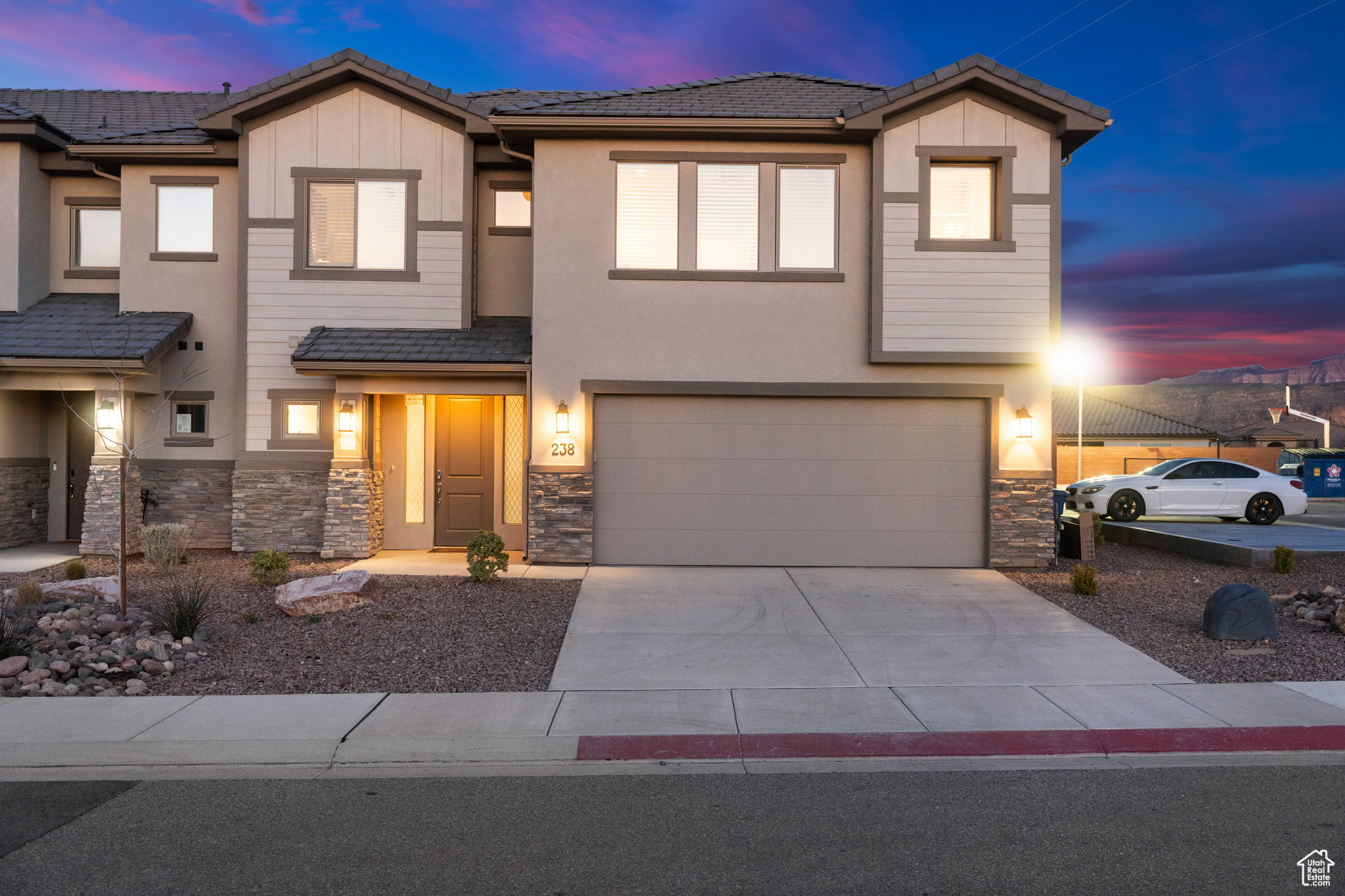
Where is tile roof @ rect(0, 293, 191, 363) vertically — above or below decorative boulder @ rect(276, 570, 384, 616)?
above

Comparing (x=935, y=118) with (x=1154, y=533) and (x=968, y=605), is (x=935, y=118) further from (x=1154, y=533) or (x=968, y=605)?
(x=1154, y=533)

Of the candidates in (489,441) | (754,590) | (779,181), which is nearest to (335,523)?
(489,441)

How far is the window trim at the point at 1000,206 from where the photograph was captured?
1205 centimetres

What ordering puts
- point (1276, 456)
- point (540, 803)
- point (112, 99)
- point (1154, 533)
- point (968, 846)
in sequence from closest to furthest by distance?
point (968, 846), point (540, 803), point (1154, 533), point (112, 99), point (1276, 456)

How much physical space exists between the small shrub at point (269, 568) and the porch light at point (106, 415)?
4295 mm

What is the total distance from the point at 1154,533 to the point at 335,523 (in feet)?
44.1

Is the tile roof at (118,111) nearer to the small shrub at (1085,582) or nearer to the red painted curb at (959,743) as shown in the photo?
the red painted curb at (959,743)

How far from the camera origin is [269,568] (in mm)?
10031

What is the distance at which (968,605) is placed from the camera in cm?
1004

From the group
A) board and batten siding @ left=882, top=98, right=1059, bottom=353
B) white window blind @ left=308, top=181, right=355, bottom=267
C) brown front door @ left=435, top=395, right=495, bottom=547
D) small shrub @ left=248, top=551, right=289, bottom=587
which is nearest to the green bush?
small shrub @ left=248, top=551, right=289, bottom=587

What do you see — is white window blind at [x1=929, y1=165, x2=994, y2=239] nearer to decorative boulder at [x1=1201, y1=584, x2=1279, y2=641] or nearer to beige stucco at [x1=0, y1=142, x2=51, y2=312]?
decorative boulder at [x1=1201, y1=584, x2=1279, y2=641]

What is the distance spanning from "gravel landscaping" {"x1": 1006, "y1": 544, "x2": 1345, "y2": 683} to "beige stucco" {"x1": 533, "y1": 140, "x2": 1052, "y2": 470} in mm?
2757

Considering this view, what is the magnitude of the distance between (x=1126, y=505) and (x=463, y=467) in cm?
1374

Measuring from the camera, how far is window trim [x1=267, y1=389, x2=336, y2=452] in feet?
43.0
